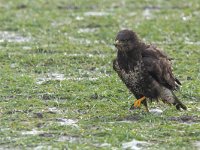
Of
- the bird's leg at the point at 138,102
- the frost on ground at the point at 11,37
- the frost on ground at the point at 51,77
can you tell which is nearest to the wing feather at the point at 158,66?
the bird's leg at the point at 138,102

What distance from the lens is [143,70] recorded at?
1052cm

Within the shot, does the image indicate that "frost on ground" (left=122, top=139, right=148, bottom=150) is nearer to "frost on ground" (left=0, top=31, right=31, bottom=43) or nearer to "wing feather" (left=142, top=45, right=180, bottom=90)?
"wing feather" (left=142, top=45, right=180, bottom=90)

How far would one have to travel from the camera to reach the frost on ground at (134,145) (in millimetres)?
8852

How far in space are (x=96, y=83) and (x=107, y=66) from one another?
1.56 meters

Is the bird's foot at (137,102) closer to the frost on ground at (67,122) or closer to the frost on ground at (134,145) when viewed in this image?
the frost on ground at (67,122)

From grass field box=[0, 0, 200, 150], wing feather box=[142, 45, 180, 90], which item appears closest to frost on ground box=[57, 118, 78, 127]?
grass field box=[0, 0, 200, 150]

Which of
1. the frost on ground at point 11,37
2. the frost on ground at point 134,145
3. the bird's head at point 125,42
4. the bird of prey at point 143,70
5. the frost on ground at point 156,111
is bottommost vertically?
the frost on ground at point 11,37

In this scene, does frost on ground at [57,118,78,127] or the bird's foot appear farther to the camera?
the bird's foot

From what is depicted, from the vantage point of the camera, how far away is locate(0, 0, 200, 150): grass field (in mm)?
9352

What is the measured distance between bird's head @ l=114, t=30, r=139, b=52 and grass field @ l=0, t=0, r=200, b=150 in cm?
87

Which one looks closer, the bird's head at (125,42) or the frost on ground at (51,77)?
the bird's head at (125,42)

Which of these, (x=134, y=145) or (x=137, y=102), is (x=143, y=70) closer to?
(x=137, y=102)

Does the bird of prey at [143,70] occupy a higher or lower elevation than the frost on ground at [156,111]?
higher

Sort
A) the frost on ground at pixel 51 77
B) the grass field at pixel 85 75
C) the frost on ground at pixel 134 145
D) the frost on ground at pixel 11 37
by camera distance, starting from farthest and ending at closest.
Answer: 1. the frost on ground at pixel 11 37
2. the frost on ground at pixel 51 77
3. the grass field at pixel 85 75
4. the frost on ground at pixel 134 145
